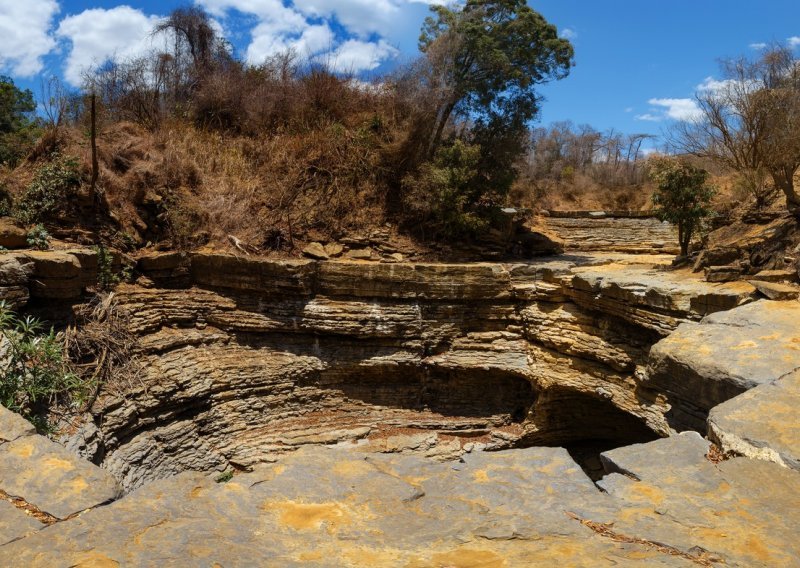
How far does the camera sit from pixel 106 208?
11391mm

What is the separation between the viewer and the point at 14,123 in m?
14.8

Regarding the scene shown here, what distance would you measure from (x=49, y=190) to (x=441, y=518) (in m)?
11.2

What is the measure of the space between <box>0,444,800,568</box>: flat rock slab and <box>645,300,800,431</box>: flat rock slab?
5.05 ft

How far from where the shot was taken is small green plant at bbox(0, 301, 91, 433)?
6707 millimetres

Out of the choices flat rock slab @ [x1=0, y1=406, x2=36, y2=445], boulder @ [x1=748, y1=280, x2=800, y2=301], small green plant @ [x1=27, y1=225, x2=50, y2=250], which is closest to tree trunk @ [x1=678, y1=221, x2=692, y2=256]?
boulder @ [x1=748, y1=280, x2=800, y2=301]

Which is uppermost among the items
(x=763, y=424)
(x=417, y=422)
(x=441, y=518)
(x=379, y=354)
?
(x=763, y=424)

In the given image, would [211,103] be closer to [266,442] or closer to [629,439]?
[266,442]

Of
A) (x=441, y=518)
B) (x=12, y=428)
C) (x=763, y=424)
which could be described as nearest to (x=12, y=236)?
(x=12, y=428)

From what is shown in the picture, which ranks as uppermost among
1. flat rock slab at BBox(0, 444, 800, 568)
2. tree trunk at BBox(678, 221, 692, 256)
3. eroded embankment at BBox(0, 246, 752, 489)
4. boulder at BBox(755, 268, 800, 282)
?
tree trunk at BBox(678, 221, 692, 256)

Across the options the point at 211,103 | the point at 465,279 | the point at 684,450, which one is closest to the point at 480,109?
the point at 465,279

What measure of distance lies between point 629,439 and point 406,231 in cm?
668

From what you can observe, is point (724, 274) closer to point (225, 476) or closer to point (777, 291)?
point (777, 291)

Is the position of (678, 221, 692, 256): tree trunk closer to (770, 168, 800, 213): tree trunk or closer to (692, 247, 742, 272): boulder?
(692, 247, 742, 272): boulder

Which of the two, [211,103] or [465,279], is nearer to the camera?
[465,279]
